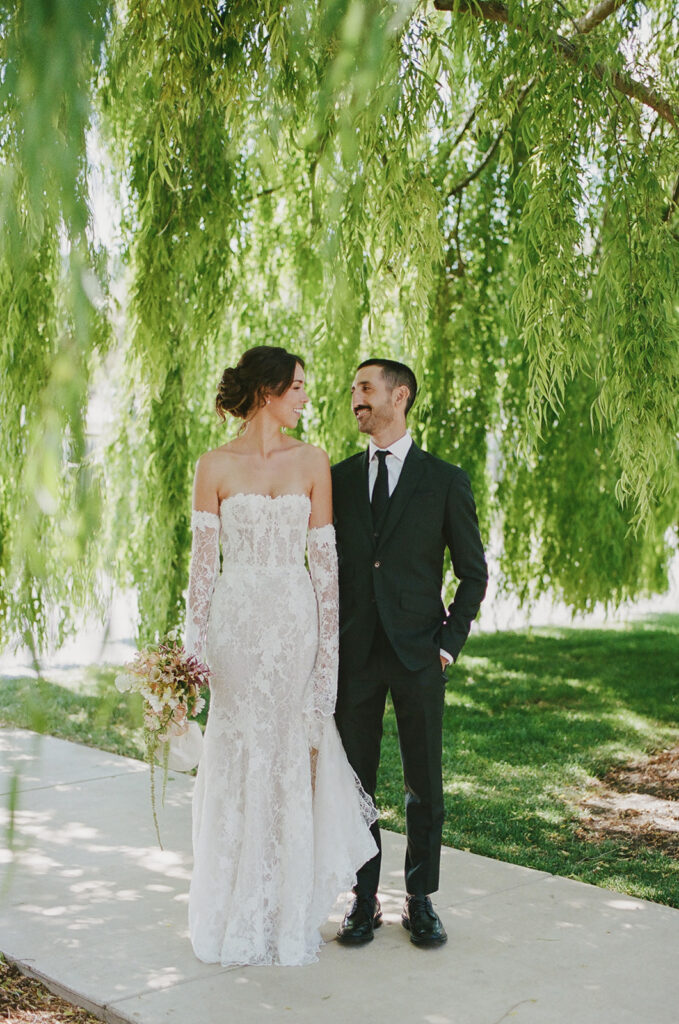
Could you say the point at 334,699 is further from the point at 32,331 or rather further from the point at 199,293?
the point at 199,293

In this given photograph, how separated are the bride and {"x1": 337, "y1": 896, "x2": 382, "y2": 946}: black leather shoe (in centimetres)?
11

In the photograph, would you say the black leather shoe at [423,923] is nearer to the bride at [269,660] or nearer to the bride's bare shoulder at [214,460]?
the bride at [269,660]

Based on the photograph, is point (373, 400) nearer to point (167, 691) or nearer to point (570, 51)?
point (167, 691)

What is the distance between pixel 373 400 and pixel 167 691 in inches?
43.0

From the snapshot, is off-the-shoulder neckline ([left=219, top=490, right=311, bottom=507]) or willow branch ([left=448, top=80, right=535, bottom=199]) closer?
off-the-shoulder neckline ([left=219, top=490, right=311, bottom=507])

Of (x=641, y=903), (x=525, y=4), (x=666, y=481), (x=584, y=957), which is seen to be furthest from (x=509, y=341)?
(x=584, y=957)

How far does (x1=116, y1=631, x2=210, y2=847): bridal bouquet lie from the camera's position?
9.45 feet

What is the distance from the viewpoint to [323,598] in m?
3.30

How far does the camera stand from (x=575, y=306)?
3646 millimetres

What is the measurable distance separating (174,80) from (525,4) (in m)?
1.28

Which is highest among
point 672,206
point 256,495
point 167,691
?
point 672,206

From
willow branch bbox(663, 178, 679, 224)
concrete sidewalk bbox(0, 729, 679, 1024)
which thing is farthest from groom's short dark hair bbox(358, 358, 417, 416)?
concrete sidewalk bbox(0, 729, 679, 1024)

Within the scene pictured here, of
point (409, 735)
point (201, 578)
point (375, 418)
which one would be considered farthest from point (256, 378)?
point (409, 735)

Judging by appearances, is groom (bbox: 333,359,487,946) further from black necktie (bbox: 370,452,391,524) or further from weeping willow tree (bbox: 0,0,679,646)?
weeping willow tree (bbox: 0,0,679,646)
